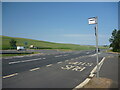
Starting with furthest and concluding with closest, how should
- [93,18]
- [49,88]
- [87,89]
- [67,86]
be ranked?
1. [93,18]
2. [67,86]
3. [49,88]
4. [87,89]

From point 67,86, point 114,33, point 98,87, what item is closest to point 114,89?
point 98,87

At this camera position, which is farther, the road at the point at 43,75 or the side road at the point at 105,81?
the road at the point at 43,75

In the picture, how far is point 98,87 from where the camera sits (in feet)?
17.9

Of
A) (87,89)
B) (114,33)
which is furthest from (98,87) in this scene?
(114,33)

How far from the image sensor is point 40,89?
17.7ft

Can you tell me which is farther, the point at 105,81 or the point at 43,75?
the point at 43,75

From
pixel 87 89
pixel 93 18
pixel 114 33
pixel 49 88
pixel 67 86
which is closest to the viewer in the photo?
pixel 87 89

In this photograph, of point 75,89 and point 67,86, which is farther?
point 67,86

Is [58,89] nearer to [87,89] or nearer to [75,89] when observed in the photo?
[75,89]

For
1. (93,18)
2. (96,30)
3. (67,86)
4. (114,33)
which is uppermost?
(114,33)

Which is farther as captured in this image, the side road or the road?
the road

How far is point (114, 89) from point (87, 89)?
4.00ft

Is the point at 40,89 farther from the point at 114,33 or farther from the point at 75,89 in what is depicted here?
the point at 114,33

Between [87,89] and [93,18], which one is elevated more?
[93,18]
